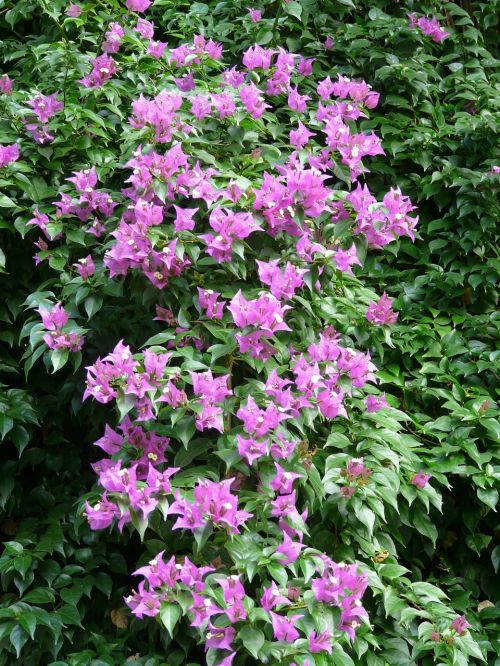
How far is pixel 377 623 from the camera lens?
2689 millimetres

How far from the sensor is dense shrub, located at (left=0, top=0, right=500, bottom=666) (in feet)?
7.57

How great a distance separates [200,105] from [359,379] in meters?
1.07

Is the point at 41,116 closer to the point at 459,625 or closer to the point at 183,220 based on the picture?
the point at 183,220

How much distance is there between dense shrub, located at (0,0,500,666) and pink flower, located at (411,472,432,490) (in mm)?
30

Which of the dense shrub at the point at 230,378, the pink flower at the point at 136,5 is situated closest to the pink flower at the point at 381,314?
the dense shrub at the point at 230,378

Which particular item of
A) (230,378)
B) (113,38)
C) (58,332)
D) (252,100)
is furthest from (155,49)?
(230,378)

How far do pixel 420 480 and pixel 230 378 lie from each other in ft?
2.37

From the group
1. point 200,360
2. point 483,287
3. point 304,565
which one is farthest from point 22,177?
point 483,287

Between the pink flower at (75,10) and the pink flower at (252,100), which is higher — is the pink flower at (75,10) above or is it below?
above

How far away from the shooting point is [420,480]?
2762mm

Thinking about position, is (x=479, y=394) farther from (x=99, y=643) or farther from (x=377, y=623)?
(x=99, y=643)

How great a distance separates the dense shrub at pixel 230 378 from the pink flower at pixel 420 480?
1.2 inches

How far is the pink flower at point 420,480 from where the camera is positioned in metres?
2.76

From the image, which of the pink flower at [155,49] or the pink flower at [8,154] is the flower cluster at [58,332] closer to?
the pink flower at [8,154]
